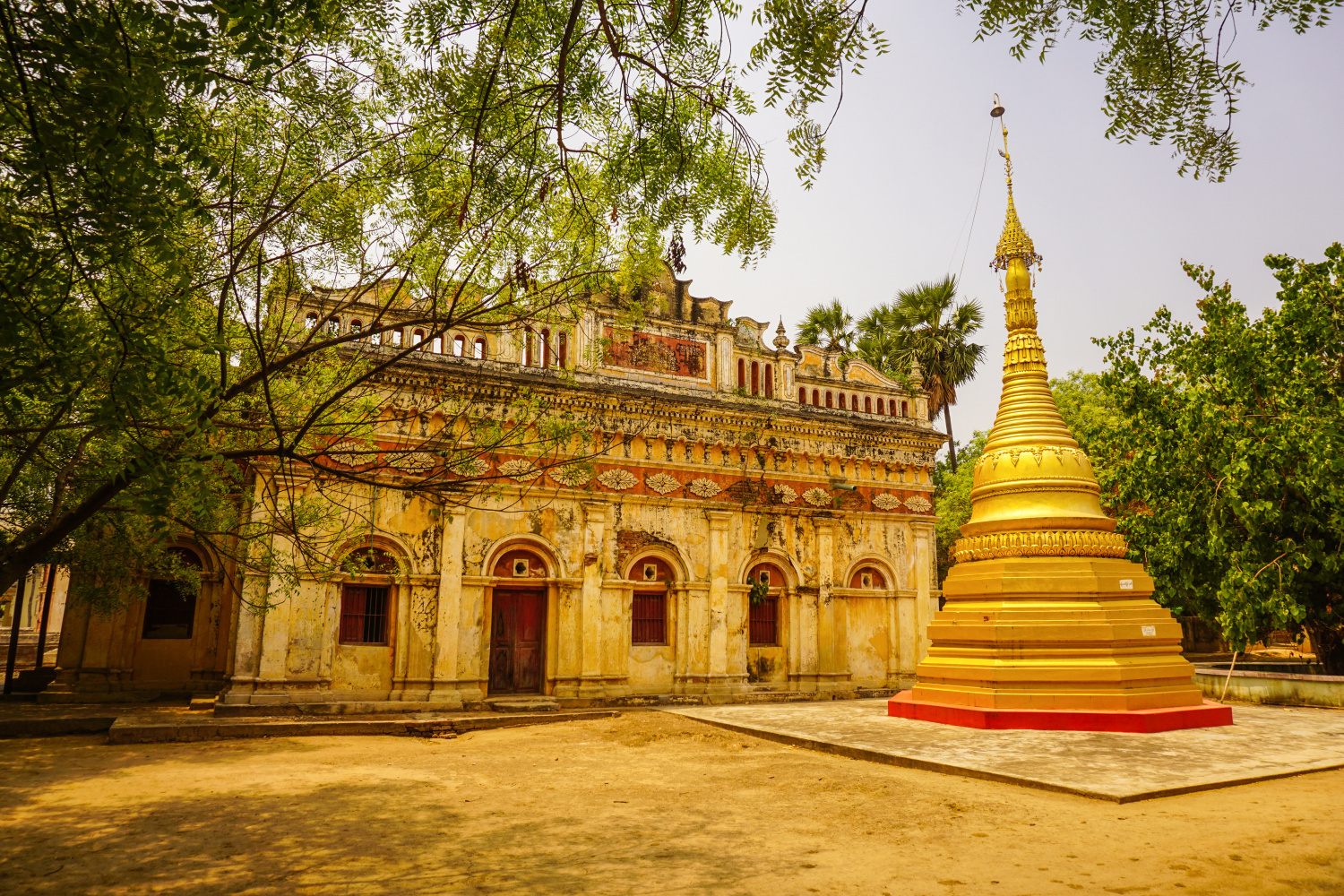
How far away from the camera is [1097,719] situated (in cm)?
1055

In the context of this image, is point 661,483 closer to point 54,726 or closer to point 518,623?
point 518,623

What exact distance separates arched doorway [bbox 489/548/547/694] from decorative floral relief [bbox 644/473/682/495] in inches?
104

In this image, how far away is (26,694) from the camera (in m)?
14.9

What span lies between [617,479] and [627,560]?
1.58m

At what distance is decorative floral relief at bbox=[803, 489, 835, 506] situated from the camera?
18.1 meters

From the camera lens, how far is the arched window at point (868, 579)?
18.5 m

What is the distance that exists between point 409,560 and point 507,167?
31.5 ft

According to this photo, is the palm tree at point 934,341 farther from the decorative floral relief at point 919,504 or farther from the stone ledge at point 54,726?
the stone ledge at point 54,726

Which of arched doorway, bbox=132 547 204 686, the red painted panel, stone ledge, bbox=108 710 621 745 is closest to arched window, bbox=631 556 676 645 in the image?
stone ledge, bbox=108 710 621 745

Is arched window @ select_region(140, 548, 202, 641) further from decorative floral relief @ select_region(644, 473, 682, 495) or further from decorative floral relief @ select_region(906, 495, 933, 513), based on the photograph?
decorative floral relief @ select_region(906, 495, 933, 513)

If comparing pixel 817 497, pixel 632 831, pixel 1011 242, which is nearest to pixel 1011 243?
pixel 1011 242

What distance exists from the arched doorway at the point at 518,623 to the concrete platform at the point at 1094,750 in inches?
169

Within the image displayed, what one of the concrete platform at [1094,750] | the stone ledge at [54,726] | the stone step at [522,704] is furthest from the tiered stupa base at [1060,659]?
the stone ledge at [54,726]

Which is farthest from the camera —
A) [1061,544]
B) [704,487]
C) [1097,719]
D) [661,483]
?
[704,487]
